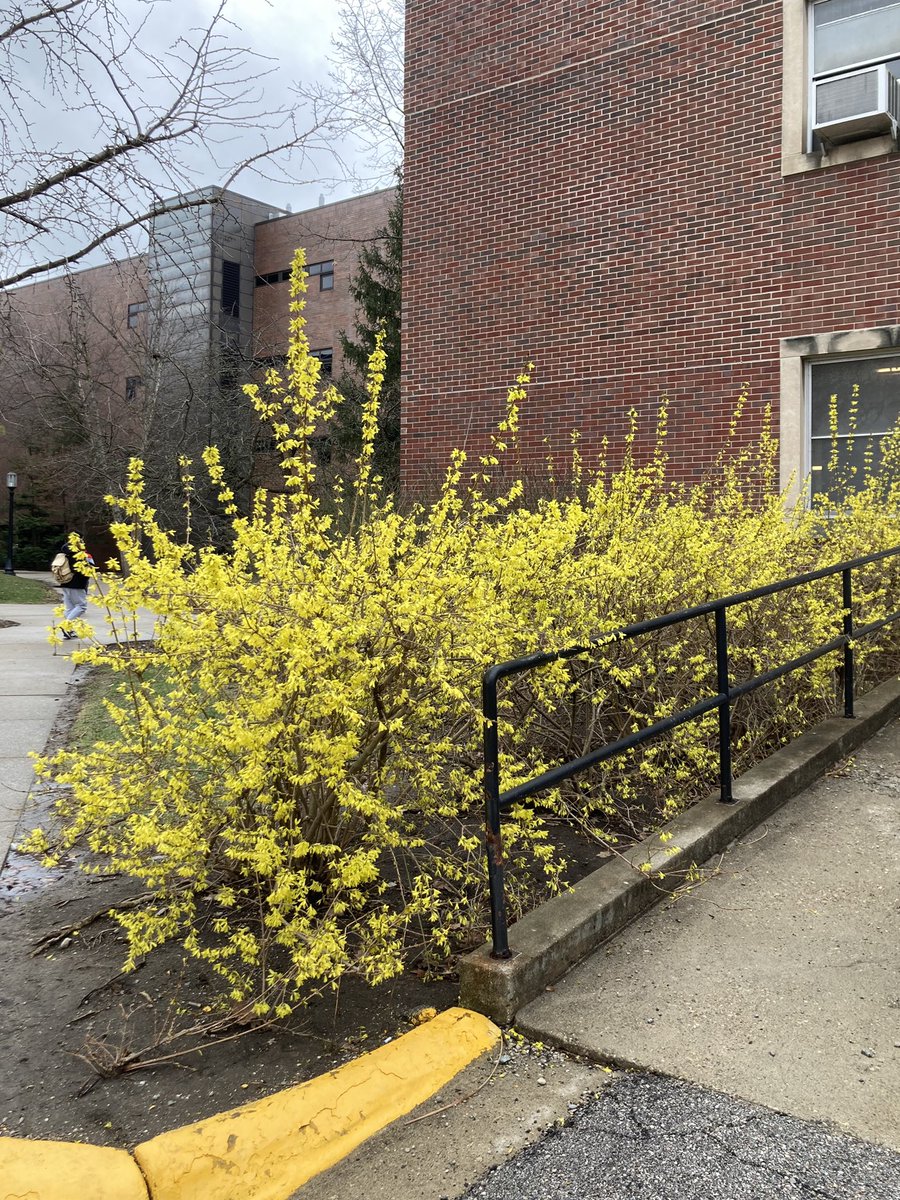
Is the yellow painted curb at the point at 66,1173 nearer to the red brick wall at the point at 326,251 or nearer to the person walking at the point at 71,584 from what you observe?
→ the person walking at the point at 71,584

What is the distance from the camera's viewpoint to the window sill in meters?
9.41

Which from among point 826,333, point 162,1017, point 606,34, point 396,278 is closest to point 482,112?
point 606,34

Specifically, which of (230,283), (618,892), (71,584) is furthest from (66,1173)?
(230,283)

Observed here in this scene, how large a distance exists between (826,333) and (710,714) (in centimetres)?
636

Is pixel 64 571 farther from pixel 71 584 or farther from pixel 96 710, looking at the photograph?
pixel 96 710

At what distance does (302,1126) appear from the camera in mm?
2453

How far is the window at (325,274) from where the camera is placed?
3347cm

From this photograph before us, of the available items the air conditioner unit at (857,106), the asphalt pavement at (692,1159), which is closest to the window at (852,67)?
the air conditioner unit at (857,106)

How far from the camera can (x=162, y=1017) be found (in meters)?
3.11

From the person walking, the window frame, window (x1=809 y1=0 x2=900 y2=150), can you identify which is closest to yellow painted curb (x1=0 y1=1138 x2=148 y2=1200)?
window (x1=809 y1=0 x2=900 y2=150)

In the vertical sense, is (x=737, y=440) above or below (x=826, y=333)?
below

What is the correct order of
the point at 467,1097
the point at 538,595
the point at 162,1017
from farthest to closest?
the point at 538,595
the point at 162,1017
the point at 467,1097

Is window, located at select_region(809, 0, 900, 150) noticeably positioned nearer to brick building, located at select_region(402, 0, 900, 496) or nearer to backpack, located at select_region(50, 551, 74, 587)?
brick building, located at select_region(402, 0, 900, 496)

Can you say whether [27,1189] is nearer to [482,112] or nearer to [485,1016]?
[485,1016]
